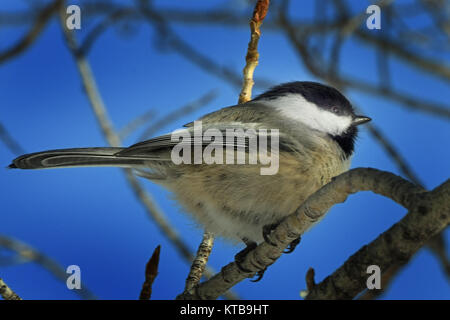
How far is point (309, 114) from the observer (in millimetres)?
1398

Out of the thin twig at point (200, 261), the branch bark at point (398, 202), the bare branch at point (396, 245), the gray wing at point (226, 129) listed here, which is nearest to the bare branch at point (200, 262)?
the thin twig at point (200, 261)

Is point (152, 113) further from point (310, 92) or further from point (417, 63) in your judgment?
point (417, 63)

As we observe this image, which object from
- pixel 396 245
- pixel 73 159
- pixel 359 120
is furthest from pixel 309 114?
pixel 396 245

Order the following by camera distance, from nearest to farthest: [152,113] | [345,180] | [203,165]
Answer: [345,180] → [203,165] → [152,113]

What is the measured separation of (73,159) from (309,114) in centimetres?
64

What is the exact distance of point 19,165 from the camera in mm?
1114

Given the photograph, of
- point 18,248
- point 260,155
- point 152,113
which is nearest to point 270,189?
point 260,155

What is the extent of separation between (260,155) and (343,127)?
35 centimetres

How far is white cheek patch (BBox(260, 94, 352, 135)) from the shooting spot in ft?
4.49

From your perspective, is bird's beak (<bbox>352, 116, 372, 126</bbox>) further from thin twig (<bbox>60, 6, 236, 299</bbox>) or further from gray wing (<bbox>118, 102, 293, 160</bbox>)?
thin twig (<bbox>60, 6, 236, 299</bbox>)

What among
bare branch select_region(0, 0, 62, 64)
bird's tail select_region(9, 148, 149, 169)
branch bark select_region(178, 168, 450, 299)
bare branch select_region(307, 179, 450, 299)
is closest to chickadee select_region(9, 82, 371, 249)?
bird's tail select_region(9, 148, 149, 169)

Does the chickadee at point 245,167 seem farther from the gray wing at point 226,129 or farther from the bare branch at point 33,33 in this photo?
the bare branch at point 33,33

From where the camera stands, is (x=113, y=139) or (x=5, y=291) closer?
(x=5, y=291)

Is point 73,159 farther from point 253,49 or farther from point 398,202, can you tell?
point 398,202
